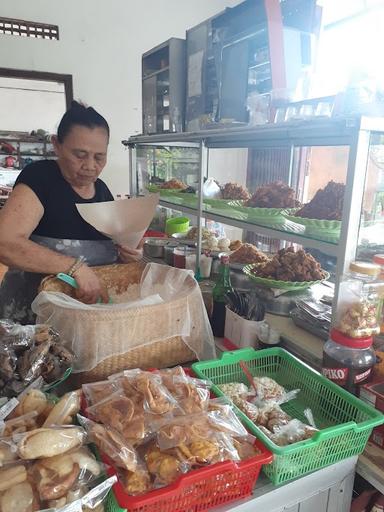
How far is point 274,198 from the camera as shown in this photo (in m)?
1.37

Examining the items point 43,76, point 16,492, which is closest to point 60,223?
point 16,492

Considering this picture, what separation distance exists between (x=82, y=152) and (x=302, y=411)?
1.08 m

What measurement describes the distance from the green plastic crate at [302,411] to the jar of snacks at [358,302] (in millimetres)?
141

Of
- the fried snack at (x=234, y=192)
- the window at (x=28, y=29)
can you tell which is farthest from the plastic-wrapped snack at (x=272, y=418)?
the window at (x=28, y=29)

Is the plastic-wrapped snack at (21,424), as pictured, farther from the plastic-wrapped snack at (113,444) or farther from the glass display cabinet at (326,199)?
the glass display cabinet at (326,199)

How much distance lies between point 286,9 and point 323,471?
4.65 ft

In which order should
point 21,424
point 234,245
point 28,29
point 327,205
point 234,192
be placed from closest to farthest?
point 21,424 → point 327,205 → point 234,192 → point 234,245 → point 28,29

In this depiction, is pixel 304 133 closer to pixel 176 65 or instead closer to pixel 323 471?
pixel 323 471

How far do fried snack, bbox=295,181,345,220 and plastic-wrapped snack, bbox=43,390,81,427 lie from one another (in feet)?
2.61

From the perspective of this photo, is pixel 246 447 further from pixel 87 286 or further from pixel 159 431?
pixel 87 286

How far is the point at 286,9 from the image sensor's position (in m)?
1.34

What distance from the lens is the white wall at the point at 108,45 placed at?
3.60 m

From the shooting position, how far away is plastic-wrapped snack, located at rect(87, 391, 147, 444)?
2.20 ft

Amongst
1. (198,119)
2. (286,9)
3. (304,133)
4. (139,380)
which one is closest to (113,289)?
(139,380)
